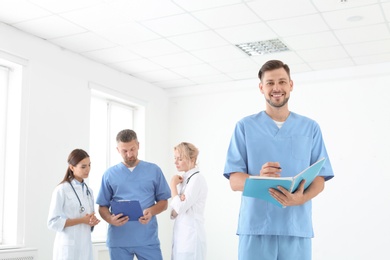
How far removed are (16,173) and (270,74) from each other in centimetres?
355

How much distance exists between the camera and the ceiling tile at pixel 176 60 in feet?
20.2

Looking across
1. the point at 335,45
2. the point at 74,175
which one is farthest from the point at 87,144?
the point at 335,45

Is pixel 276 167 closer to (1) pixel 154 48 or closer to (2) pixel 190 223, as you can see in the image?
(2) pixel 190 223

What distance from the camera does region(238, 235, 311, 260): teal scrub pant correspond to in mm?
2000

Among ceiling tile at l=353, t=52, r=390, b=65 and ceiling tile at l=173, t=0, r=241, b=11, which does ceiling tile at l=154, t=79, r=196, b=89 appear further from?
ceiling tile at l=173, t=0, r=241, b=11

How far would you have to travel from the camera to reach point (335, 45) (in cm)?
582

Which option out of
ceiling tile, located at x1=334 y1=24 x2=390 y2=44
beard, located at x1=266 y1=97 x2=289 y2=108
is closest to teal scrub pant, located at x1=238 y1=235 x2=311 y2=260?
beard, located at x1=266 y1=97 x2=289 y2=108

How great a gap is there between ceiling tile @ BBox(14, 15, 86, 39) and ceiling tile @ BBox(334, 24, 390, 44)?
2.73 metres

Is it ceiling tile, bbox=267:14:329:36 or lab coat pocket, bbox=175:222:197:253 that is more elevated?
ceiling tile, bbox=267:14:329:36

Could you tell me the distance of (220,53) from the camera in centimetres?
611

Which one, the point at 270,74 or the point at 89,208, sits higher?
the point at 270,74

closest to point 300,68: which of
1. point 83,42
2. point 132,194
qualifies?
point 83,42

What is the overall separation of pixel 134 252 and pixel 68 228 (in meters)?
0.52

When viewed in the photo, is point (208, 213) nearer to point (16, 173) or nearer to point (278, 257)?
point (16, 173)
